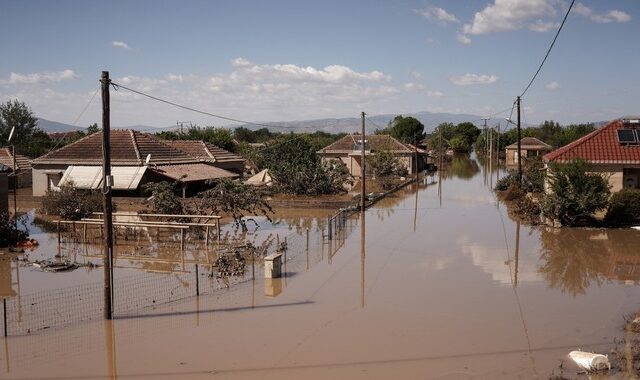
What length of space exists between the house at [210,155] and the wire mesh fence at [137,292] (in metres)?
24.6

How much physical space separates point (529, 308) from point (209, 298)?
726 cm

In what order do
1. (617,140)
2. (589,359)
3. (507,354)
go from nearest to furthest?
1. (589,359)
2. (507,354)
3. (617,140)

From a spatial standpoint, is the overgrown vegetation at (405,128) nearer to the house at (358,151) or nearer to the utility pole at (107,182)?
the house at (358,151)

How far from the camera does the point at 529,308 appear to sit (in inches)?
533

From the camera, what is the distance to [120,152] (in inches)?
1460

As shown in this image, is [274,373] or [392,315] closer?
[274,373]

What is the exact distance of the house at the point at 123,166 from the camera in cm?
3384

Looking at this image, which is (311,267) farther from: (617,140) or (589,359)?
(617,140)

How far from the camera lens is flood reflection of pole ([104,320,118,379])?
10102 millimetres

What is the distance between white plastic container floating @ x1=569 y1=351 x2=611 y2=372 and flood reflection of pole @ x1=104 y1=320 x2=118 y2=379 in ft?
24.7

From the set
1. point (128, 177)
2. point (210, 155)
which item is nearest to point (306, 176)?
point (128, 177)

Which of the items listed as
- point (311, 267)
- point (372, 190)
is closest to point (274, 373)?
point (311, 267)

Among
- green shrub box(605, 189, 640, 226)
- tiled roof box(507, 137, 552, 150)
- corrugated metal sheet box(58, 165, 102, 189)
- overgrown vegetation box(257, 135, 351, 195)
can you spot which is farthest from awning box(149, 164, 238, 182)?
tiled roof box(507, 137, 552, 150)

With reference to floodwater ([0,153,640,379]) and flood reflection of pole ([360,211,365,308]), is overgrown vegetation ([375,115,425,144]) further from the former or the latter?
floodwater ([0,153,640,379])
